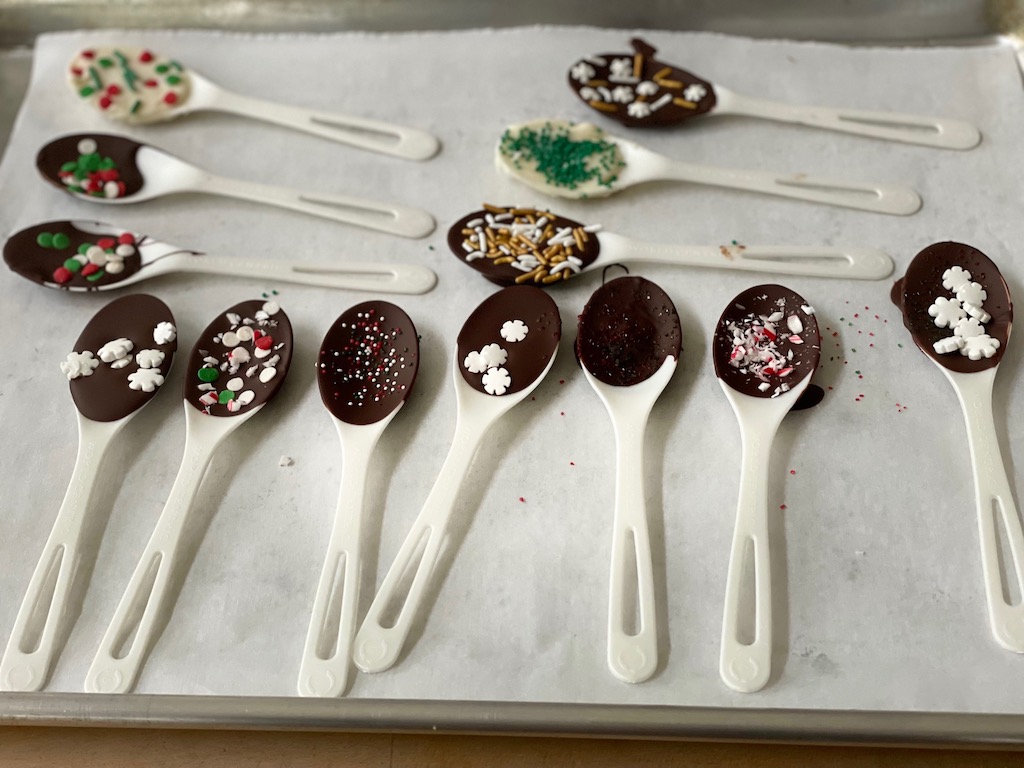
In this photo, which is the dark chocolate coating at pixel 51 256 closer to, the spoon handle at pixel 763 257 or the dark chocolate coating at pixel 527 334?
the dark chocolate coating at pixel 527 334

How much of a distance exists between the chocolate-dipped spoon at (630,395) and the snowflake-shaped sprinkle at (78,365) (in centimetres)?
58

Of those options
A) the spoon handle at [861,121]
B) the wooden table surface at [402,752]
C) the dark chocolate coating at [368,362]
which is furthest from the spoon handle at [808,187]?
the wooden table surface at [402,752]

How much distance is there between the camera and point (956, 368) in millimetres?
945

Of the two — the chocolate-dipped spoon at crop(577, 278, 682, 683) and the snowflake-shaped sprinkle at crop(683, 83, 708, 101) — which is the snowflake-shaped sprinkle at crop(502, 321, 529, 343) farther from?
the snowflake-shaped sprinkle at crop(683, 83, 708, 101)

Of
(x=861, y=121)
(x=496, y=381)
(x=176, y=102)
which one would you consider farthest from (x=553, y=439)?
(x=176, y=102)

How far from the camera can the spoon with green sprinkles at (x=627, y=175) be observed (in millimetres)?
1110

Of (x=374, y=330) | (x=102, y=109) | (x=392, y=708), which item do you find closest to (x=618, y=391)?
(x=374, y=330)

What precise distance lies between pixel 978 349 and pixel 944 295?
0.09 metres

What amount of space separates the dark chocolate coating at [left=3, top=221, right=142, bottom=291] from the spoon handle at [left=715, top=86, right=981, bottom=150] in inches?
33.6

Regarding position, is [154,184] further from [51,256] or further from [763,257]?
[763,257]

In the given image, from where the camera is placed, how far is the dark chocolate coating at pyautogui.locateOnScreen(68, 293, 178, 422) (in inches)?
37.7

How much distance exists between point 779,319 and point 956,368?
20 centimetres

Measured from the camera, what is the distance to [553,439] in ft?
3.11

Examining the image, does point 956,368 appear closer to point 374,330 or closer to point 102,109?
point 374,330
